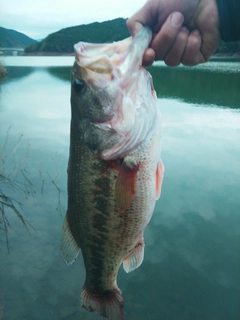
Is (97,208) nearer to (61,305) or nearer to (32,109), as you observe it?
(61,305)

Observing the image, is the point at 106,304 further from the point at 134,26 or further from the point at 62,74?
the point at 62,74

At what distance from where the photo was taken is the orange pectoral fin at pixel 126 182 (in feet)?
5.91

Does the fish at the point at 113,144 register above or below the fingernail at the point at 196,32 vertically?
below

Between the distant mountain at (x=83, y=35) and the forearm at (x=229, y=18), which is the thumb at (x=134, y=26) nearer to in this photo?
the forearm at (x=229, y=18)

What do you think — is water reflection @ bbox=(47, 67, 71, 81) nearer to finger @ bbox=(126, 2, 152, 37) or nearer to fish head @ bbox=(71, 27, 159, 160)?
finger @ bbox=(126, 2, 152, 37)

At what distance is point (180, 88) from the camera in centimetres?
2034

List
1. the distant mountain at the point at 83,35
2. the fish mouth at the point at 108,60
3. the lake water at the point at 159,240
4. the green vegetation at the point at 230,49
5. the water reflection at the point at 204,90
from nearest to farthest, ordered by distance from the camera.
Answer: the fish mouth at the point at 108,60
the lake water at the point at 159,240
the water reflection at the point at 204,90
the green vegetation at the point at 230,49
the distant mountain at the point at 83,35

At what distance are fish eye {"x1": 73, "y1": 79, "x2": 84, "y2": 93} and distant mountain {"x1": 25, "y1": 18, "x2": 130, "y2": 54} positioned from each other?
54862 mm

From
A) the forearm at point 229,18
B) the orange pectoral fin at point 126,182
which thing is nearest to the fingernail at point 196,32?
the forearm at point 229,18

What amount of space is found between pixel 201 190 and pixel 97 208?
4.47m

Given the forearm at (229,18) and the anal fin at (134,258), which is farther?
the anal fin at (134,258)

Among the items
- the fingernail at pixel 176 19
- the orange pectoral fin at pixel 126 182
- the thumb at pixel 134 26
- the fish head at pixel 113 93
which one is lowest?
the orange pectoral fin at pixel 126 182

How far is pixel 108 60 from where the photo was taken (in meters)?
1.76

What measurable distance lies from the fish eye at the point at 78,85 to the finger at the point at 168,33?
518mm
